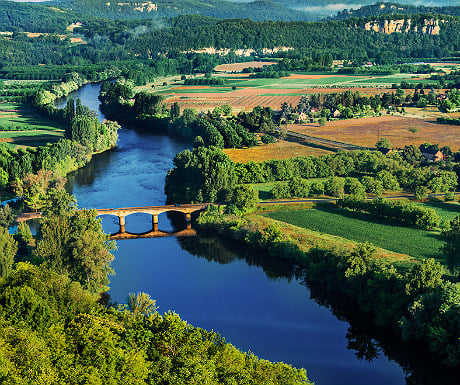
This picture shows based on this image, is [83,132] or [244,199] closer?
[244,199]

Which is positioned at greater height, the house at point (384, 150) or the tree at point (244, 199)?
the house at point (384, 150)

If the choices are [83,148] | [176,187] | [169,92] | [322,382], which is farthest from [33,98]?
[322,382]

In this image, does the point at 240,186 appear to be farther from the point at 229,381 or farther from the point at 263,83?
the point at 263,83

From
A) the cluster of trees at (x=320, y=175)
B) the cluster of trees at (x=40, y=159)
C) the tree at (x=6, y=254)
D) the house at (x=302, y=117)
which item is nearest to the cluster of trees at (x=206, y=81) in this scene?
the house at (x=302, y=117)

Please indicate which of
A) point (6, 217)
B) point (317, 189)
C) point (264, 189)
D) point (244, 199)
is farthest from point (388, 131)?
point (6, 217)

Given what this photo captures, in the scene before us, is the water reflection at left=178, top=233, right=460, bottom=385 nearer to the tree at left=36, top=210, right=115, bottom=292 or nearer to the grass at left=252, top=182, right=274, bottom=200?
the grass at left=252, top=182, right=274, bottom=200

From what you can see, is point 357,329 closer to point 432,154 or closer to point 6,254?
point 6,254

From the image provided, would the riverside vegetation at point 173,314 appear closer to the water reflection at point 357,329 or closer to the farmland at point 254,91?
the water reflection at point 357,329
